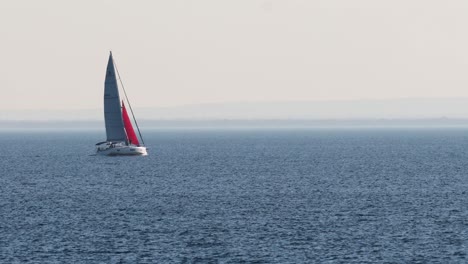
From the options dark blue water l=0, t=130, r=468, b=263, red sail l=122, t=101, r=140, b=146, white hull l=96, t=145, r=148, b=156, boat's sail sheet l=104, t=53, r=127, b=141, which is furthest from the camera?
white hull l=96, t=145, r=148, b=156

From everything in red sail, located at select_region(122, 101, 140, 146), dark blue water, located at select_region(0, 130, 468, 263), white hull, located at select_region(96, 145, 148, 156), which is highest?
red sail, located at select_region(122, 101, 140, 146)

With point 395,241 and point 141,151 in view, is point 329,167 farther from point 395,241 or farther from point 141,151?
point 395,241

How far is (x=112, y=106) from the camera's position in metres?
141

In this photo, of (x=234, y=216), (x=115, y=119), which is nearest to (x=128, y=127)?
(x=115, y=119)

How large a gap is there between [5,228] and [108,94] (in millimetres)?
74608

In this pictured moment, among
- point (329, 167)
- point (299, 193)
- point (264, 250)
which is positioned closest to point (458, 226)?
point (264, 250)

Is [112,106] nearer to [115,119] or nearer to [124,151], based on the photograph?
[115,119]

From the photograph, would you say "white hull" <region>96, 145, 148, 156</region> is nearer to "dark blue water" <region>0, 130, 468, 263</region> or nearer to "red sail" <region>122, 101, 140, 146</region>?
"red sail" <region>122, 101, 140, 146</region>

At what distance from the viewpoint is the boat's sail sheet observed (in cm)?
13925

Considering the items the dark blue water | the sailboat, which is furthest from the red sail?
the dark blue water

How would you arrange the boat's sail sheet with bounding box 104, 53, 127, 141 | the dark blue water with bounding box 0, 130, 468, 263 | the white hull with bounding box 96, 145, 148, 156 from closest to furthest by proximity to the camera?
the dark blue water with bounding box 0, 130, 468, 263, the boat's sail sheet with bounding box 104, 53, 127, 141, the white hull with bounding box 96, 145, 148, 156

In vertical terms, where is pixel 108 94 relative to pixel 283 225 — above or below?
above

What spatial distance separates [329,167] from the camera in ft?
459

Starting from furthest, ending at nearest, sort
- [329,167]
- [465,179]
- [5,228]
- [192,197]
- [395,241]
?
1. [329,167]
2. [465,179]
3. [192,197]
4. [5,228]
5. [395,241]
